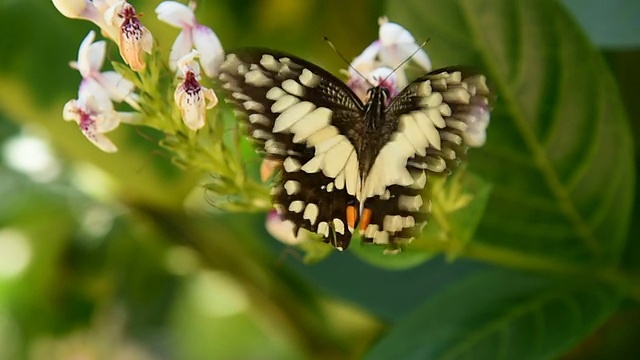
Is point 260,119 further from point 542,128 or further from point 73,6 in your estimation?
point 542,128

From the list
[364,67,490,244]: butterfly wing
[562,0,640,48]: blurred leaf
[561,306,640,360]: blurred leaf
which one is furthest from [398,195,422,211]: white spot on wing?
[561,306,640,360]: blurred leaf

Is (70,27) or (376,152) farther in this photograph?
(70,27)

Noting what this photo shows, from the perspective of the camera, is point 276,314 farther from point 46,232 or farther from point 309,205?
point 309,205

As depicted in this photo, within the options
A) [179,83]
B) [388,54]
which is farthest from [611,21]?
[179,83]

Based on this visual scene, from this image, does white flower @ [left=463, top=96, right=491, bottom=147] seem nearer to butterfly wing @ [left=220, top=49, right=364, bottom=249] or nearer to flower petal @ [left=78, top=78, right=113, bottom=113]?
butterfly wing @ [left=220, top=49, right=364, bottom=249]

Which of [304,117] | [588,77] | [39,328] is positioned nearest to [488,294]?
[588,77]
